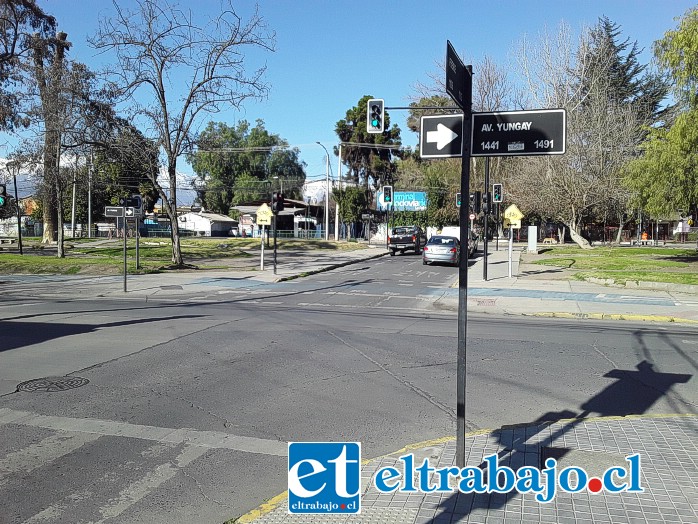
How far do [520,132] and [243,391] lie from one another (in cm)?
461

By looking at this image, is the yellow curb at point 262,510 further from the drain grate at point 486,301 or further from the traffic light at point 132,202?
the traffic light at point 132,202

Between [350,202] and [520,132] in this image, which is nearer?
[520,132]

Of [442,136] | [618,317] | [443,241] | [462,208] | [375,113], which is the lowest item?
[618,317]

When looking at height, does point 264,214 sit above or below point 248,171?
below

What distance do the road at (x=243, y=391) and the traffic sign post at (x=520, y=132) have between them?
9.26 ft

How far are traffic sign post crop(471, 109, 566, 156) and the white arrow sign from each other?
0.17 meters

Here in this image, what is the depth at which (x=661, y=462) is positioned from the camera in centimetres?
500

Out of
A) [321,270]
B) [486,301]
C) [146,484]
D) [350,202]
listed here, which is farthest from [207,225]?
[146,484]

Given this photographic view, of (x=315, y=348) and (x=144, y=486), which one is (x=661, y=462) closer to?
(x=144, y=486)

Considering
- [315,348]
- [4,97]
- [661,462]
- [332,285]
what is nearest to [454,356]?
[315,348]

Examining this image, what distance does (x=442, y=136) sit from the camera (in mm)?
4719

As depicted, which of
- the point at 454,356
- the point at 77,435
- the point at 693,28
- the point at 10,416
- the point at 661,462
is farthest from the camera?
the point at 693,28

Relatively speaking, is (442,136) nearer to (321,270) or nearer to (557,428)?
(557,428)

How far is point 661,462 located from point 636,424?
1043 mm
